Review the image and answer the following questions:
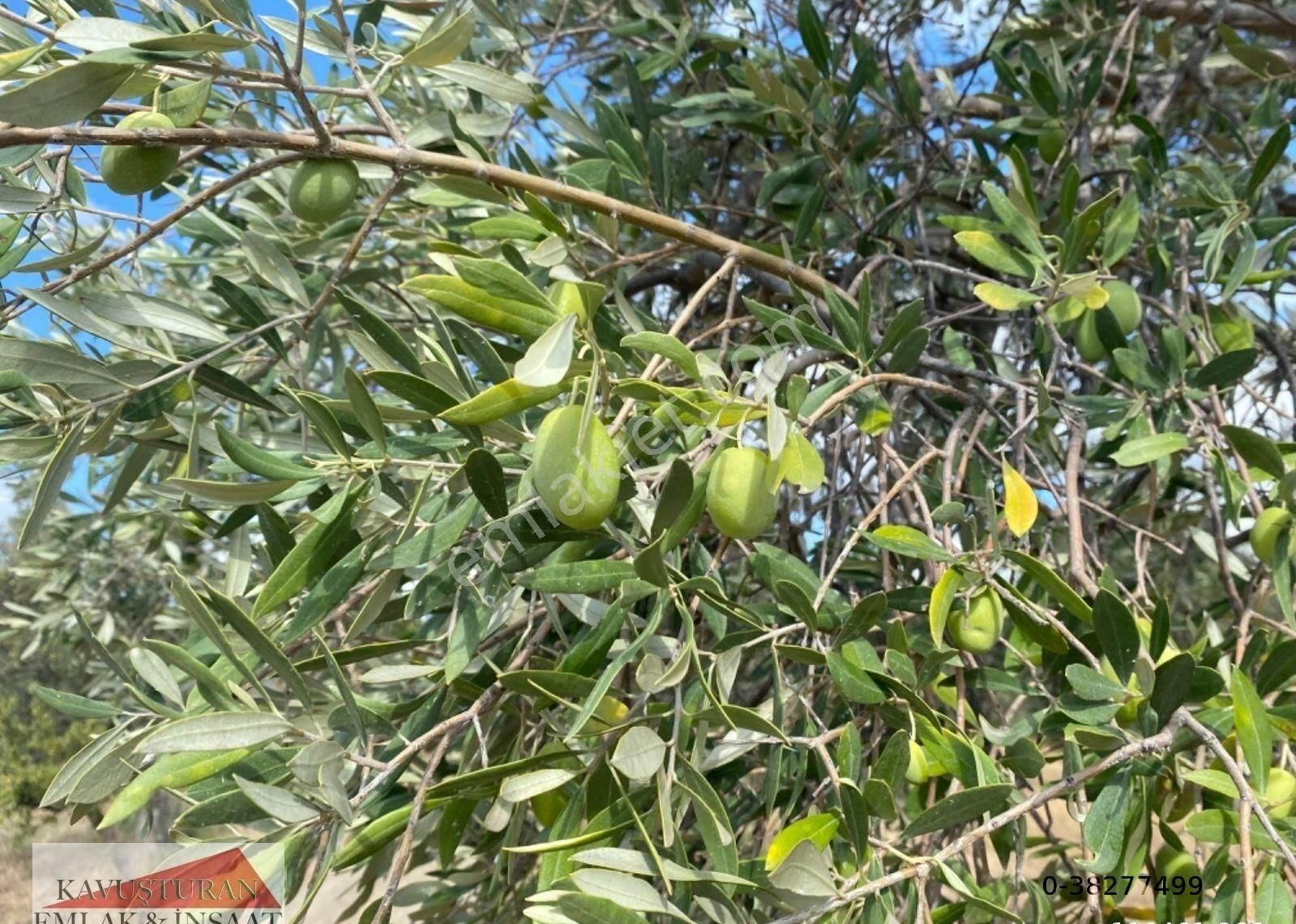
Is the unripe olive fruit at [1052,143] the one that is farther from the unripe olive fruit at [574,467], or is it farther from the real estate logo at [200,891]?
the real estate logo at [200,891]

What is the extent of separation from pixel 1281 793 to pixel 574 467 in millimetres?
884

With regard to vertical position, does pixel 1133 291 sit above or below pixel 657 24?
below

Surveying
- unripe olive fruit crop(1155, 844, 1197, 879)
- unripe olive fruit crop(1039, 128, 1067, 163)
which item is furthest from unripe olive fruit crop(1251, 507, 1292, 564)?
unripe olive fruit crop(1039, 128, 1067, 163)

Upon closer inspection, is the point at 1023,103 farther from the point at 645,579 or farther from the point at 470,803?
the point at 470,803

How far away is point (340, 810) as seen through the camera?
2.54ft

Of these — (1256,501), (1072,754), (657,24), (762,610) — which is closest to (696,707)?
(762,610)

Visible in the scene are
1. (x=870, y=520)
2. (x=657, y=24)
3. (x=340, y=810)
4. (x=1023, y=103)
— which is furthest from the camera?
(x=657, y=24)

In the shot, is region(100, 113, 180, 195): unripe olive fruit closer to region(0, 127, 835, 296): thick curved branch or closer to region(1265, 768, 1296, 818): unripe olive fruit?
region(0, 127, 835, 296): thick curved branch

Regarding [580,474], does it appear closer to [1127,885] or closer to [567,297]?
[567,297]

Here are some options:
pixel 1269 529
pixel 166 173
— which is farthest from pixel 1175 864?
pixel 166 173

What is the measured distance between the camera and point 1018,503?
40.6 inches

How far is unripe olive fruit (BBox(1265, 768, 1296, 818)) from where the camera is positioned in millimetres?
989

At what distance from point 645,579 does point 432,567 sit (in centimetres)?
27

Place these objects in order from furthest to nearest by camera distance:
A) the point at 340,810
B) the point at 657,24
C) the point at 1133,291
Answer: the point at 657,24 < the point at 1133,291 < the point at 340,810
